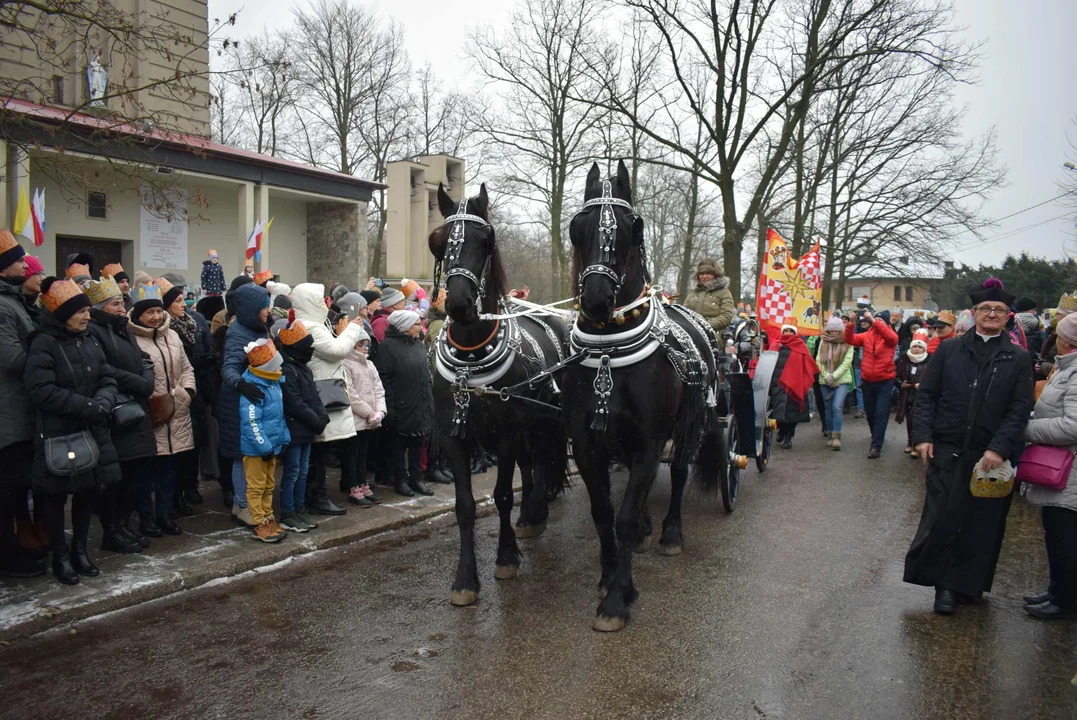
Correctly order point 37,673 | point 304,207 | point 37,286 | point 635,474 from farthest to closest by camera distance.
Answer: point 304,207 → point 37,286 → point 635,474 → point 37,673

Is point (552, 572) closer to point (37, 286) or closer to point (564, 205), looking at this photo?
point (37, 286)

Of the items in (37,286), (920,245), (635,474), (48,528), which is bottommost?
(48,528)

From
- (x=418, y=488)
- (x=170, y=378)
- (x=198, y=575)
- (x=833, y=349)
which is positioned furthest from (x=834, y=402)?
(x=198, y=575)

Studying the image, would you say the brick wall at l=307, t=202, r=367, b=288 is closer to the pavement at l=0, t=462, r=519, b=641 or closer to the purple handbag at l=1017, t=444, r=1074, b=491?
the pavement at l=0, t=462, r=519, b=641

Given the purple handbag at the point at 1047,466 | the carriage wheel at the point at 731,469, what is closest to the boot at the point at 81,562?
the carriage wheel at the point at 731,469

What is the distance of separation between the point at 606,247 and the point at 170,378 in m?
3.76

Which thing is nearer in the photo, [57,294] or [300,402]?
[57,294]

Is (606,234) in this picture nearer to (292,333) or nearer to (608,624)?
(608,624)

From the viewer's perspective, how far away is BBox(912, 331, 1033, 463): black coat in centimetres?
471

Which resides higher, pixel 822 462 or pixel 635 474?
pixel 635 474

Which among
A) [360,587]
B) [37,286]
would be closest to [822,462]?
[360,587]

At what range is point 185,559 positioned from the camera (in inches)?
222

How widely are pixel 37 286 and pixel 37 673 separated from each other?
2746mm

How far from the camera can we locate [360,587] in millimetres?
5324
